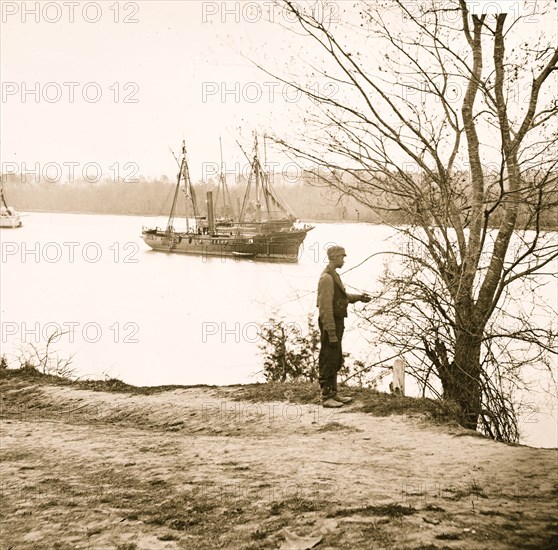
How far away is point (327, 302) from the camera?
25.4 feet

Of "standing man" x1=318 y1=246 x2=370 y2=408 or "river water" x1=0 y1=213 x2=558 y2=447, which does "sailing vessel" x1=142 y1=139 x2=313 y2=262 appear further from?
"standing man" x1=318 y1=246 x2=370 y2=408

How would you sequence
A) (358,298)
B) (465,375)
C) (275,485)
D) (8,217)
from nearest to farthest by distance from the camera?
(275,485) < (358,298) < (465,375) < (8,217)

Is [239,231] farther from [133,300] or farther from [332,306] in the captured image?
[332,306]

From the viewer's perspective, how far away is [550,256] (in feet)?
27.4

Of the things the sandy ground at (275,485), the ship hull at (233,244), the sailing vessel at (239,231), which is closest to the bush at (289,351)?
the ship hull at (233,244)

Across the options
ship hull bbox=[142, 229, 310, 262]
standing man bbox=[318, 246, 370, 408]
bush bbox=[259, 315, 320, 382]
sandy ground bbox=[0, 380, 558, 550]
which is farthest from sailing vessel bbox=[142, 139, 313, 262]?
sandy ground bbox=[0, 380, 558, 550]

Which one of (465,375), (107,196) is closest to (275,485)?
(465,375)

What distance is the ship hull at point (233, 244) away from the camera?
20781 mm

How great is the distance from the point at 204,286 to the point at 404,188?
1525 centimetres

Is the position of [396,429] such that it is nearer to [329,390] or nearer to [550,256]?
[329,390]

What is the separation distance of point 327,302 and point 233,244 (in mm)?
16374

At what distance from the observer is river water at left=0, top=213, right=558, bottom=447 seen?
1922 cm

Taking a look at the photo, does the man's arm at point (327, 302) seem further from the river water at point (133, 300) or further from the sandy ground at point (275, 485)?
the river water at point (133, 300)

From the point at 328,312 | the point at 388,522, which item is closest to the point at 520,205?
the point at 328,312
